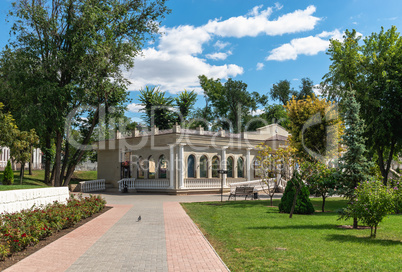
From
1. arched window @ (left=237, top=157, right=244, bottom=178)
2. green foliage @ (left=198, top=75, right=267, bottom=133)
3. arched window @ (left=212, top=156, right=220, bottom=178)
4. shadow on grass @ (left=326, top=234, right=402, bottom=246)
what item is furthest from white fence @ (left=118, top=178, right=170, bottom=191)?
green foliage @ (left=198, top=75, right=267, bottom=133)

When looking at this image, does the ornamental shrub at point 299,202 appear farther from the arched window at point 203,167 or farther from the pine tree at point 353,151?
the arched window at point 203,167

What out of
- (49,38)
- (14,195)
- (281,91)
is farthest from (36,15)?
(281,91)

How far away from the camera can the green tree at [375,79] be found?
794 inches

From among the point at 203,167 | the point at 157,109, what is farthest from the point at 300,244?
the point at 157,109

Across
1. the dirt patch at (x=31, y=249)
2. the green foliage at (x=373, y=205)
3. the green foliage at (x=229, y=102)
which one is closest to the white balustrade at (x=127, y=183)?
the dirt patch at (x=31, y=249)

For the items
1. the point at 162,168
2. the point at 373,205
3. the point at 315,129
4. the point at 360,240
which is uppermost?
the point at 315,129

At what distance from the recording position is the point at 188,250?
8.74 metres

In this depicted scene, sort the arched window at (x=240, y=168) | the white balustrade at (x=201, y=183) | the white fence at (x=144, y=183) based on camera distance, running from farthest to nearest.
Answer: the arched window at (x=240, y=168) < the white fence at (x=144, y=183) < the white balustrade at (x=201, y=183)

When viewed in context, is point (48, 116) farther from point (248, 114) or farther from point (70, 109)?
point (248, 114)

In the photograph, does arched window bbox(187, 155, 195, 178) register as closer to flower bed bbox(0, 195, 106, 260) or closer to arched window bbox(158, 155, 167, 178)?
arched window bbox(158, 155, 167, 178)

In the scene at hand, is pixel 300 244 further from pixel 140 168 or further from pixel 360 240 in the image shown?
pixel 140 168

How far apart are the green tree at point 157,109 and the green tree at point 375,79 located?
3617cm

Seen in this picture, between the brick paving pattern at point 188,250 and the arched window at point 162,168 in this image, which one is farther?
the arched window at point 162,168

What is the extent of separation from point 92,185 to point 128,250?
77.5ft
